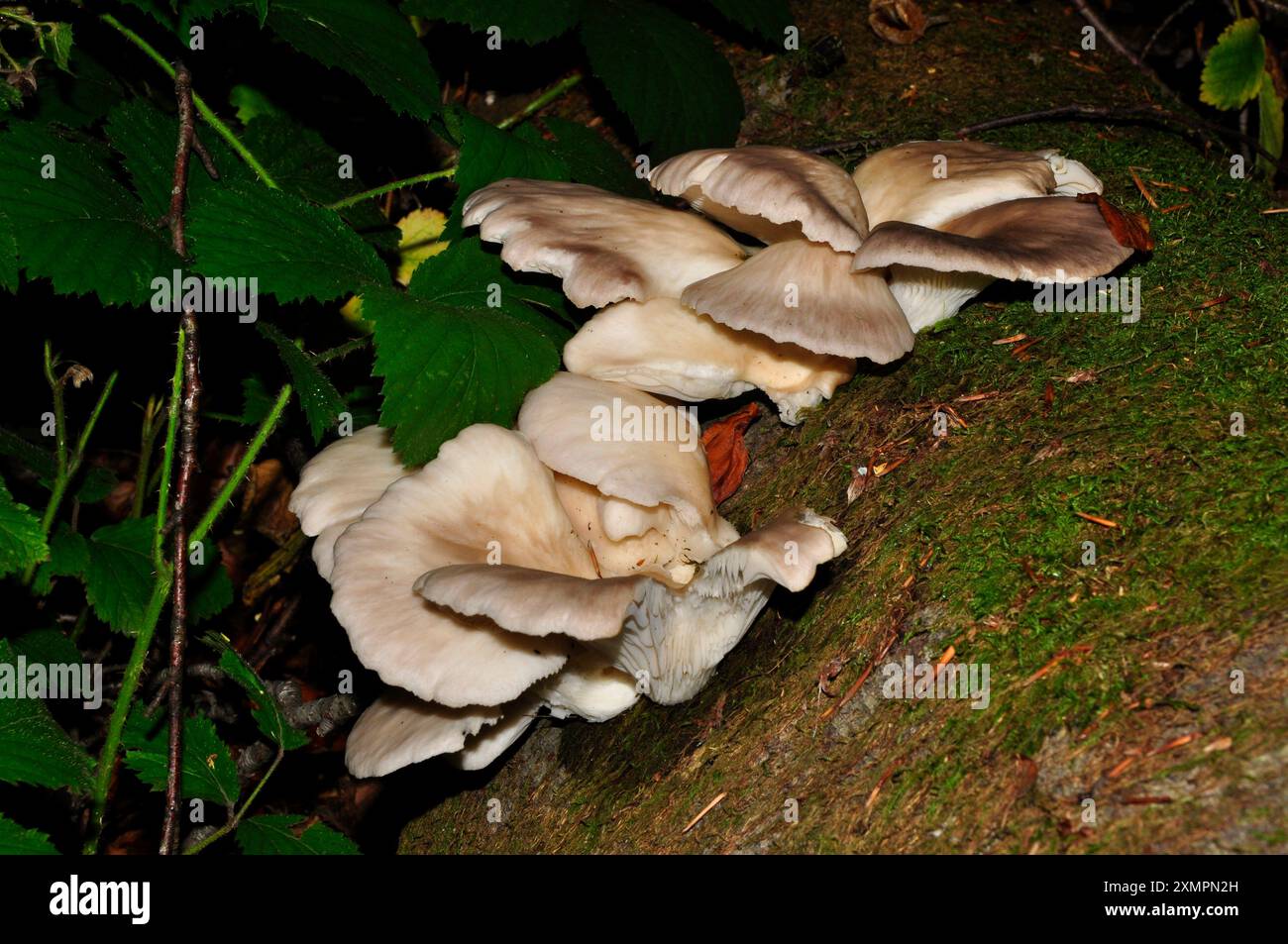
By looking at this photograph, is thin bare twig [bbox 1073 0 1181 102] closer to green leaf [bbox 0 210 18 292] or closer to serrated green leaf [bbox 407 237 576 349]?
serrated green leaf [bbox 407 237 576 349]

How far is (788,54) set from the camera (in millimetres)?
5184

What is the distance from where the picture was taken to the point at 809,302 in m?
3.18

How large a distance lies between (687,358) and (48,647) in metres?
2.75

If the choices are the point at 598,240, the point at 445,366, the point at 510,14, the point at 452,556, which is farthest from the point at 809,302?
the point at 510,14

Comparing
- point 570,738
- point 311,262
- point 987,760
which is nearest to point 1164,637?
point 987,760

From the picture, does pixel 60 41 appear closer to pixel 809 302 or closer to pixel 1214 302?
pixel 809 302

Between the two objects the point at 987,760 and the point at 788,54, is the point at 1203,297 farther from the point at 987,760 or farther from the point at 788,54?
the point at 788,54

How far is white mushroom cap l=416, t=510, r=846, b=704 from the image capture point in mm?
2574

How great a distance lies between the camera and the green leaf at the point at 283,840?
3.39 metres

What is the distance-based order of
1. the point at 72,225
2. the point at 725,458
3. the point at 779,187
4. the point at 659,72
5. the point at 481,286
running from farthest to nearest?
the point at 659,72 → the point at 725,458 → the point at 481,286 → the point at 72,225 → the point at 779,187

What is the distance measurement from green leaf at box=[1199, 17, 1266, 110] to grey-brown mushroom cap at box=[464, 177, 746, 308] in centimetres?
249

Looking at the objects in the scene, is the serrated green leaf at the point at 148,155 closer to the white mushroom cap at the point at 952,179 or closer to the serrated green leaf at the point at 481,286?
the serrated green leaf at the point at 481,286
